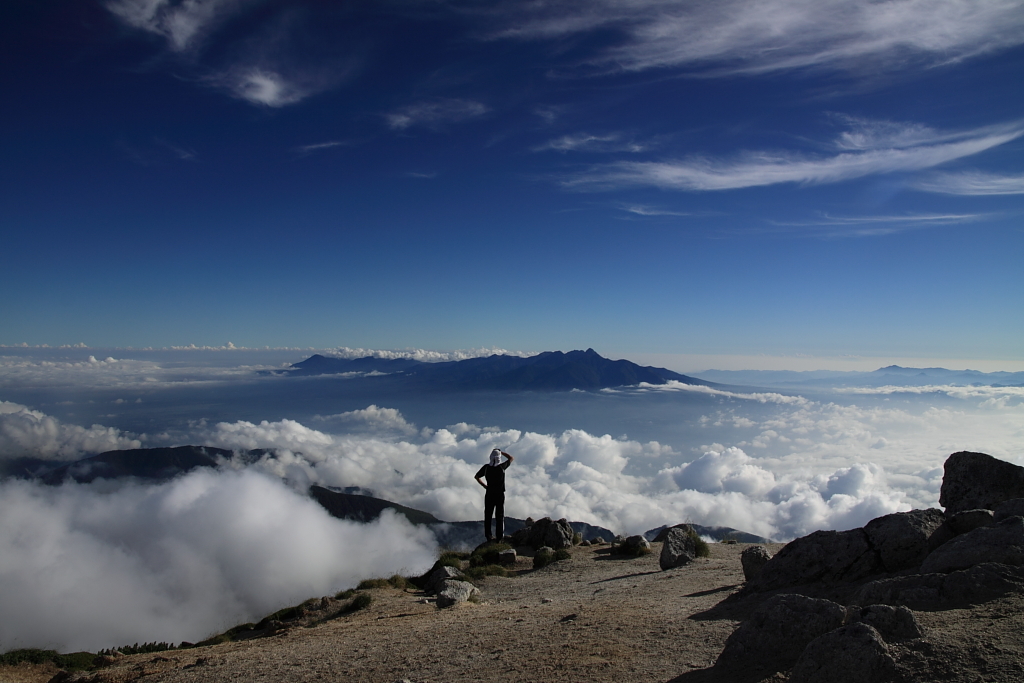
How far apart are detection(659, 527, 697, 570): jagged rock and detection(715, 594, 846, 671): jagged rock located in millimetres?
8887

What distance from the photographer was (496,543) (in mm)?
18891

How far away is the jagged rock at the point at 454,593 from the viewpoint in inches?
466

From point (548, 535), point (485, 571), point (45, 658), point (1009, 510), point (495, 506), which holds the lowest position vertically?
point (548, 535)

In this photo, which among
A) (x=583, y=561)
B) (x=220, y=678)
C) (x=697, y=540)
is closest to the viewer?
(x=220, y=678)

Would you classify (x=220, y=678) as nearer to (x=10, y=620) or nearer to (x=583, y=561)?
(x=583, y=561)

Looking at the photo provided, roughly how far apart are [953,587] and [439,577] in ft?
40.7

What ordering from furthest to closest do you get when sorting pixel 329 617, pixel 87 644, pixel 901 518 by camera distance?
pixel 87 644, pixel 329 617, pixel 901 518

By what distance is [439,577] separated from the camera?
1514cm

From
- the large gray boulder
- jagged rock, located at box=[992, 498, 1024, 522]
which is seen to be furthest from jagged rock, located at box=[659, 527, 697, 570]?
jagged rock, located at box=[992, 498, 1024, 522]

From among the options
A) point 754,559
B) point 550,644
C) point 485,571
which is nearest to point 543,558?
point 485,571

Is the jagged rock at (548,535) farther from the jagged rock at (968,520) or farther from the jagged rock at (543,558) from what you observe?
the jagged rock at (968,520)

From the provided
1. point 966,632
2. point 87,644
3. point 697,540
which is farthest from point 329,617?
point 87,644

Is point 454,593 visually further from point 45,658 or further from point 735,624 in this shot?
point 45,658

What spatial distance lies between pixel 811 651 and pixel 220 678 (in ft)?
26.6
